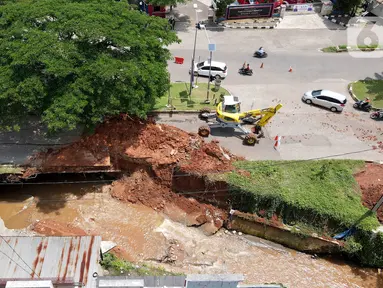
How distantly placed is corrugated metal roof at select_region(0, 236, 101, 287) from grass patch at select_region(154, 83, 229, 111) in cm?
1435

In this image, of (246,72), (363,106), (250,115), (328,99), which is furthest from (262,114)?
(363,106)

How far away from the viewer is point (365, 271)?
20188 mm

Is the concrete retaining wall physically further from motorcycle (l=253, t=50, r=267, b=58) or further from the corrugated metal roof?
motorcycle (l=253, t=50, r=267, b=58)

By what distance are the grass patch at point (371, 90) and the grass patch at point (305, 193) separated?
10.7 meters

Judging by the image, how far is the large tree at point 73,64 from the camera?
18.9 meters

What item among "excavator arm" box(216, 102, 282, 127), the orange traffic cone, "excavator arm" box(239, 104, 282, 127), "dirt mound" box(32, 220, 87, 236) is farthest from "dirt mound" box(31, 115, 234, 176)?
the orange traffic cone

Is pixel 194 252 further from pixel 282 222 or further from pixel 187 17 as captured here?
pixel 187 17

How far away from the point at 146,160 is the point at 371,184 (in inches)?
580

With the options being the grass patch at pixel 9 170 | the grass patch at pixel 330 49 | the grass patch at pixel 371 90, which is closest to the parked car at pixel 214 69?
the grass patch at pixel 371 90

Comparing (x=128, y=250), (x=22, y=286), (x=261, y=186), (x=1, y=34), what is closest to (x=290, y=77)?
(x=261, y=186)

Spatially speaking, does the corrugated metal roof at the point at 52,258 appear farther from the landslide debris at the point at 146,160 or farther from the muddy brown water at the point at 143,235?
the landslide debris at the point at 146,160

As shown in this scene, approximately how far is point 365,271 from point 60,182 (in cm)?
2071

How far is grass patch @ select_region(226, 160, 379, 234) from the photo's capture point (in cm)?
1997

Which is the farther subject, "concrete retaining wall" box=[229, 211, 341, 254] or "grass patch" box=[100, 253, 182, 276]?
"concrete retaining wall" box=[229, 211, 341, 254]
